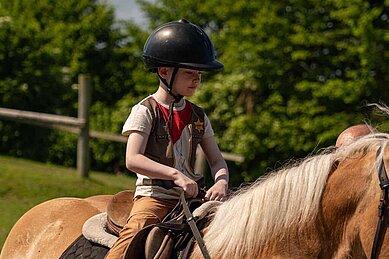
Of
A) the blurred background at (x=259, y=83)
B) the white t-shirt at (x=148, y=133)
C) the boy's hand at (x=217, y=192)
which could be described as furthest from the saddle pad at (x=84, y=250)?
the blurred background at (x=259, y=83)

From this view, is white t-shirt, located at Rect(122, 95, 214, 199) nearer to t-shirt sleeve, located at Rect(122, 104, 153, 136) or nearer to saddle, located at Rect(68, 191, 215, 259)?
t-shirt sleeve, located at Rect(122, 104, 153, 136)

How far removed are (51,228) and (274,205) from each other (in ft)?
6.49

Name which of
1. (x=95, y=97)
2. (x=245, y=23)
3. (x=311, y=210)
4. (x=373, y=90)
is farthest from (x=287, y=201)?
(x=95, y=97)

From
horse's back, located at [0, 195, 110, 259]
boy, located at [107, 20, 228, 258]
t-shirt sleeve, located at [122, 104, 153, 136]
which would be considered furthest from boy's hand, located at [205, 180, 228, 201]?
horse's back, located at [0, 195, 110, 259]

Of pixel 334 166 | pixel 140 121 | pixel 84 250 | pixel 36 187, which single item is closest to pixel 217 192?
pixel 140 121

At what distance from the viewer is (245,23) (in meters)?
17.6

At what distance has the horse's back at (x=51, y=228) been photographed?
4805mm

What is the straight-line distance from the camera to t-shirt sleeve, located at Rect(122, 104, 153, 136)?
3838 millimetres

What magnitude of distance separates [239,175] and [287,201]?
1361cm

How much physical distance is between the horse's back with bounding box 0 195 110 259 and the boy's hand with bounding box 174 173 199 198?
1.21m

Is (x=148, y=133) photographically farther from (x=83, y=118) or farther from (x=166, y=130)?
(x=83, y=118)

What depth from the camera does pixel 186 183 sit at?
3709 millimetres

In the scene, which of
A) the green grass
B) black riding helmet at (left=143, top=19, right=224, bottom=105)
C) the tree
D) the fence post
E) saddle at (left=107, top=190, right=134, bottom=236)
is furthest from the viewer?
the tree

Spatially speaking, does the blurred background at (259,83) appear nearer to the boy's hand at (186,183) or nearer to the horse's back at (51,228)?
the horse's back at (51,228)
